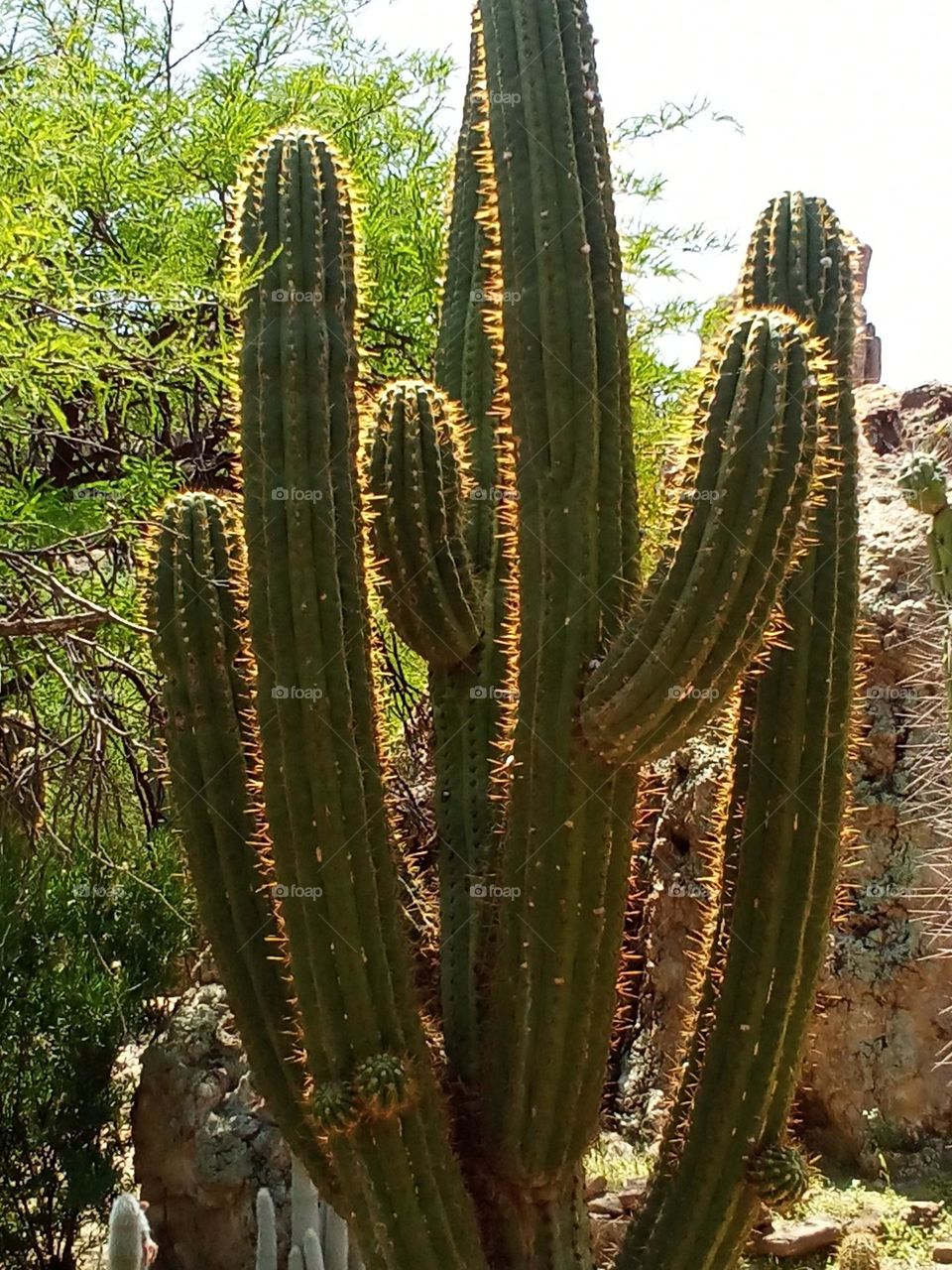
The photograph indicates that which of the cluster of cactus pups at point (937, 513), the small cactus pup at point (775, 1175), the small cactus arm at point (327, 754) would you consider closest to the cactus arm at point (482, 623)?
the small cactus arm at point (327, 754)

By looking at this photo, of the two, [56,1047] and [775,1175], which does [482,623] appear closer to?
[775,1175]

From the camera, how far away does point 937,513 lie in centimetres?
407

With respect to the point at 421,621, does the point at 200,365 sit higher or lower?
higher

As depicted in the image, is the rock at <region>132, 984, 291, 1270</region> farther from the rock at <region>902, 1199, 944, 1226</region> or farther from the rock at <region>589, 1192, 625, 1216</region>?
the rock at <region>902, 1199, 944, 1226</region>

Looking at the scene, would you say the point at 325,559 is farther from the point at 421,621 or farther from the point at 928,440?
the point at 928,440

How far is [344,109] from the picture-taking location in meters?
5.65

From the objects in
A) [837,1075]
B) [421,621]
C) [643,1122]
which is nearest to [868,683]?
[837,1075]

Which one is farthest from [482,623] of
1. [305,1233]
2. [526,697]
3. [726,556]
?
[305,1233]

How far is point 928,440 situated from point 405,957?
3.95 m

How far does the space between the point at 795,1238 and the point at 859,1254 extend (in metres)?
0.56

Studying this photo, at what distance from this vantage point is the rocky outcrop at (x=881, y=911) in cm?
539

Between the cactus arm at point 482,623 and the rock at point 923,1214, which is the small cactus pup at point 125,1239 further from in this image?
the rock at point 923,1214

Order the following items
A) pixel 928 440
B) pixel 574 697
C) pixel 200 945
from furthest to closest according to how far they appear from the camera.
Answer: pixel 928 440
pixel 200 945
pixel 574 697

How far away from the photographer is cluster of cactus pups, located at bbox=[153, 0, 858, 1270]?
237 cm
